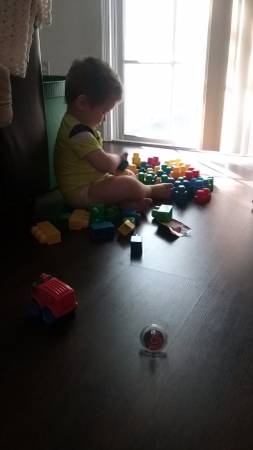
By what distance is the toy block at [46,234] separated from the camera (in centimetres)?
113

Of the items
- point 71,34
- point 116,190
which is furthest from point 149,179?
point 71,34

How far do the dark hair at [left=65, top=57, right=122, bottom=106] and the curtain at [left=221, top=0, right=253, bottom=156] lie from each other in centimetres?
89

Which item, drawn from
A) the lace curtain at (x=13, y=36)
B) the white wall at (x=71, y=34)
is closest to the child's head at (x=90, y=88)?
the lace curtain at (x=13, y=36)

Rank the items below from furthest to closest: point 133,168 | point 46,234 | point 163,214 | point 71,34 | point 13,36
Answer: point 71,34 < point 133,168 < point 163,214 < point 46,234 < point 13,36

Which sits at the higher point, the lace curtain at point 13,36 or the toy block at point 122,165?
the lace curtain at point 13,36

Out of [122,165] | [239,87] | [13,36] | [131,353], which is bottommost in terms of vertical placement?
[131,353]

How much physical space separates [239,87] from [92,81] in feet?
3.18

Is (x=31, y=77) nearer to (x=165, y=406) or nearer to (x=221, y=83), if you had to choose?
(x=165, y=406)

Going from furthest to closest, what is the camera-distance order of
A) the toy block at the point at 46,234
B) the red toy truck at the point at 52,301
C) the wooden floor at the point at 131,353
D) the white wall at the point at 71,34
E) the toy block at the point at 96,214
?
1. the white wall at the point at 71,34
2. the toy block at the point at 96,214
3. the toy block at the point at 46,234
4. the red toy truck at the point at 52,301
5. the wooden floor at the point at 131,353

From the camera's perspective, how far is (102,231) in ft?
3.81

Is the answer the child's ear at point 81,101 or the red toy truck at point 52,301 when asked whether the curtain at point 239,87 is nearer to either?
the child's ear at point 81,101

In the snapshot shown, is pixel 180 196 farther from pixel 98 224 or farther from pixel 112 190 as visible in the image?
pixel 98 224

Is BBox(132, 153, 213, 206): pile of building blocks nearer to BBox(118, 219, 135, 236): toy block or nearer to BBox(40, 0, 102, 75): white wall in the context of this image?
BBox(118, 219, 135, 236): toy block

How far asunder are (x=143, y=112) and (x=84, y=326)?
1887mm
